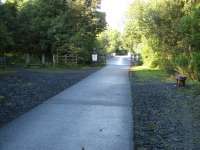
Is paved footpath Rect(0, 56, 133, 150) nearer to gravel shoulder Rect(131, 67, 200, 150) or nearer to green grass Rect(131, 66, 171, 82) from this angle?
gravel shoulder Rect(131, 67, 200, 150)

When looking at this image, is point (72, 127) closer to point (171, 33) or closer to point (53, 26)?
point (171, 33)

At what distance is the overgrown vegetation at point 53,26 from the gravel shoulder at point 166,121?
1188 inches

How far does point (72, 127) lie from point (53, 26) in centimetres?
3685

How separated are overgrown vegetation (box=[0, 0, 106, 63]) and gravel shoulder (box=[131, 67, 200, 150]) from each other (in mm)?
30170

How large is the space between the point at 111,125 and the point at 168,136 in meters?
1.61

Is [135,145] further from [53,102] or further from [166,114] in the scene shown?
[53,102]

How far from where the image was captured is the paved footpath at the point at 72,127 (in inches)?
295

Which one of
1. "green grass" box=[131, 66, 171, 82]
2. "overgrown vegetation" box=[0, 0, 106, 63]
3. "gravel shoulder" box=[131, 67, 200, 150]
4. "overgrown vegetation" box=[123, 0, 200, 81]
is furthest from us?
"overgrown vegetation" box=[0, 0, 106, 63]

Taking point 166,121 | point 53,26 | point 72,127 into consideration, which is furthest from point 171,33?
point 72,127

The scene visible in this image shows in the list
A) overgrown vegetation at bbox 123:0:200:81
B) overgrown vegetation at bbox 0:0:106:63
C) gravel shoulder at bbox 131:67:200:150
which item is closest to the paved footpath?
gravel shoulder at bbox 131:67:200:150

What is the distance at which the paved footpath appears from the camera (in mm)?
7484

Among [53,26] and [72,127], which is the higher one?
[53,26]

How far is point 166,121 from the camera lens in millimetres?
10039

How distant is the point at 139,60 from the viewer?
5497 centimetres
